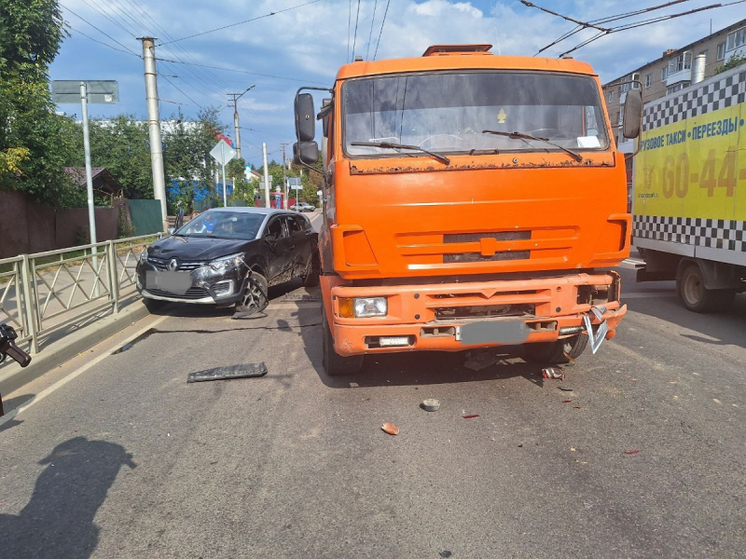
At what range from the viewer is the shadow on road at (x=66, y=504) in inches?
107

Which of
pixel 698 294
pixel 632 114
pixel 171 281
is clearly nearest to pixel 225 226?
pixel 171 281

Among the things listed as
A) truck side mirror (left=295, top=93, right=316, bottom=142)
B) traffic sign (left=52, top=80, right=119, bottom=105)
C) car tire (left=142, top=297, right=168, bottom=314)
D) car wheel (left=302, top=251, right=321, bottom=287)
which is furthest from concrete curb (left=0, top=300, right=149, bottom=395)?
traffic sign (left=52, top=80, right=119, bottom=105)

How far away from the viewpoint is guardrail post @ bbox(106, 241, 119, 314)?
8031 mm

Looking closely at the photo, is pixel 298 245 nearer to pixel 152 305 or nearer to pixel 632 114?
pixel 152 305

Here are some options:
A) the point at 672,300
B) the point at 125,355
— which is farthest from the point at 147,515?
the point at 672,300

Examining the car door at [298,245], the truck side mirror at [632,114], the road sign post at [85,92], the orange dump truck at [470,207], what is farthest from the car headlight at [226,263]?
the truck side mirror at [632,114]

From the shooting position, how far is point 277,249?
9602mm

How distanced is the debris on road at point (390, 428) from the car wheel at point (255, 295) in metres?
4.85

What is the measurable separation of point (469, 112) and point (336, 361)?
2.47 metres

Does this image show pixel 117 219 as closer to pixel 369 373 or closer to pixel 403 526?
pixel 369 373

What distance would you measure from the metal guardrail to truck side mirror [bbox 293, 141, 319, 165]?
10.6ft

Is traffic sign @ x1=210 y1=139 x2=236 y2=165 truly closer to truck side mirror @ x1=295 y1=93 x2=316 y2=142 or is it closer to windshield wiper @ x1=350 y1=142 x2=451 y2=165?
truck side mirror @ x1=295 y1=93 x2=316 y2=142

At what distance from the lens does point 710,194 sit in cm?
710

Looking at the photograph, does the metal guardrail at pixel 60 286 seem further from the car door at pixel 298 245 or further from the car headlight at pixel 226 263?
the car door at pixel 298 245
